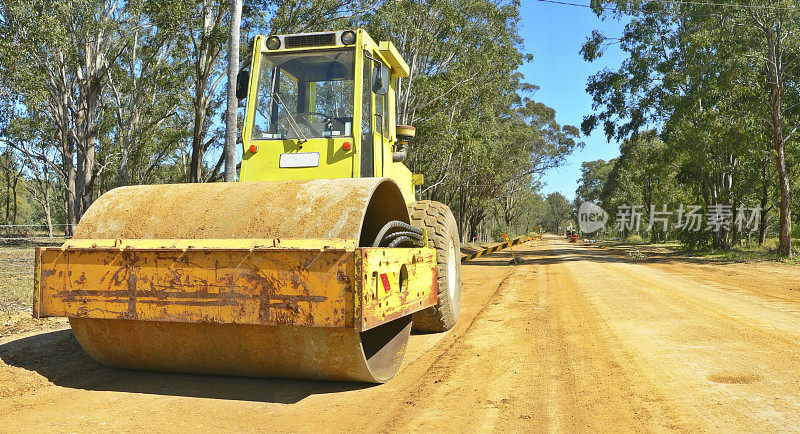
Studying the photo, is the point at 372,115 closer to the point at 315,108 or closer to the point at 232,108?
the point at 315,108

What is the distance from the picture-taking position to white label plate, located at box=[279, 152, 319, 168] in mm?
5887

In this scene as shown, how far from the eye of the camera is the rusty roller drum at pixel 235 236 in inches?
152

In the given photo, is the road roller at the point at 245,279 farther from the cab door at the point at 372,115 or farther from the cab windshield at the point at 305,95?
the cab windshield at the point at 305,95

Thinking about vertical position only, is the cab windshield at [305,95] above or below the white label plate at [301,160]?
above

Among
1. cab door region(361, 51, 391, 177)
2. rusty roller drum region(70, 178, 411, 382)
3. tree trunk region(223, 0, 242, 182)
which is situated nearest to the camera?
rusty roller drum region(70, 178, 411, 382)
